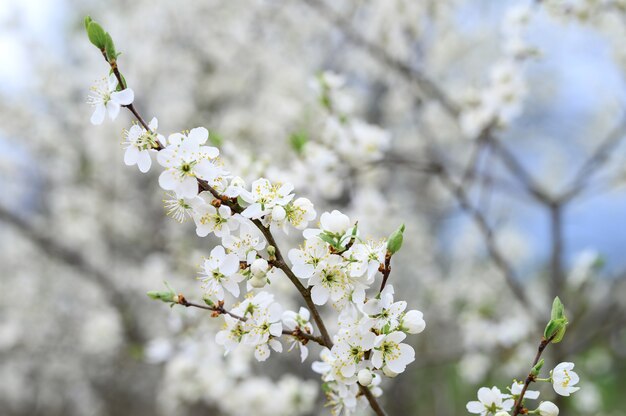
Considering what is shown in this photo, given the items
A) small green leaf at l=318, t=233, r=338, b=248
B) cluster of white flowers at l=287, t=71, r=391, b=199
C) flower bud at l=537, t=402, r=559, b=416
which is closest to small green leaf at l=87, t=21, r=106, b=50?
small green leaf at l=318, t=233, r=338, b=248

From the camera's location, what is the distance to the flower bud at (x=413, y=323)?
106cm

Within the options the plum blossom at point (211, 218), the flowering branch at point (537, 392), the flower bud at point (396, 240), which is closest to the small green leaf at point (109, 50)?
the plum blossom at point (211, 218)

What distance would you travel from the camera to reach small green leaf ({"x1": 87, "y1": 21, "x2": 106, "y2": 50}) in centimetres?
106

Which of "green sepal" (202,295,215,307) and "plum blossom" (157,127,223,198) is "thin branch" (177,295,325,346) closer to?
"green sepal" (202,295,215,307)

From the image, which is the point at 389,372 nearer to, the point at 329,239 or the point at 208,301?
the point at 329,239

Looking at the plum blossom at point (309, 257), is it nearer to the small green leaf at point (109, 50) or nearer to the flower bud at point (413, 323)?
the flower bud at point (413, 323)

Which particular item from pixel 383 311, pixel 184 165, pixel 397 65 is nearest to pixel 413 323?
pixel 383 311

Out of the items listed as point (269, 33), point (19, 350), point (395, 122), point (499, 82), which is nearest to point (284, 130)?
point (269, 33)

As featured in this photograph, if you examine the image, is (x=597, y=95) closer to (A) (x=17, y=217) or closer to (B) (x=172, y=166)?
(A) (x=17, y=217)

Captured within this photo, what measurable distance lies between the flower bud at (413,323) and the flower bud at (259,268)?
283mm

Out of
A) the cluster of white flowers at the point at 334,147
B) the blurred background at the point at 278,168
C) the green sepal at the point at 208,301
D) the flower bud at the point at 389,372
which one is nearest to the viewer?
the flower bud at the point at 389,372

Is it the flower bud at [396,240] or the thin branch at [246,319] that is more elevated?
the flower bud at [396,240]

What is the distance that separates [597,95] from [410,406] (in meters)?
4.14

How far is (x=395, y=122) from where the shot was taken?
6.43 m
